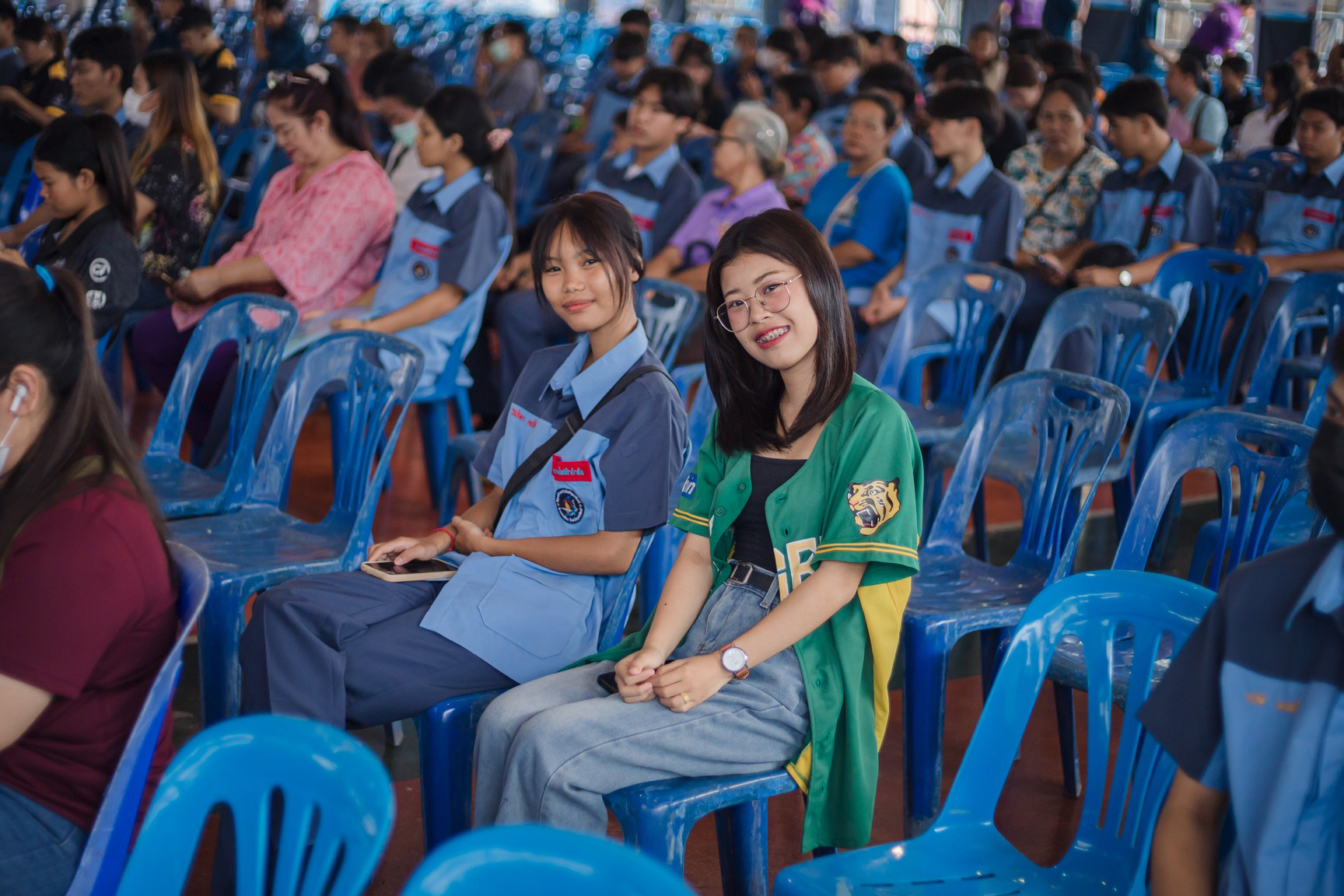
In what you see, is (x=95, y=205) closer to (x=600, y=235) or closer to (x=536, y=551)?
(x=600, y=235)

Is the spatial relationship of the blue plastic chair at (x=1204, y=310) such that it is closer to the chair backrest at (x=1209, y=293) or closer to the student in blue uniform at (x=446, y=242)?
the chair backrest at (x=1209, y=293)

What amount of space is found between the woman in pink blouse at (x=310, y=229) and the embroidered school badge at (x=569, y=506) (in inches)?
77.1

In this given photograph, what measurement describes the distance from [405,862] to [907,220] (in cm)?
308

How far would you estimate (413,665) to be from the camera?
190 cm

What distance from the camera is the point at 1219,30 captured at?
33.7 feet

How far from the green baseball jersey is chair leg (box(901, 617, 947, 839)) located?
0.35 meters

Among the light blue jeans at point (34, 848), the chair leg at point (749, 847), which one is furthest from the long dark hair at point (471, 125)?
the light blue jeans at point (34, 848)

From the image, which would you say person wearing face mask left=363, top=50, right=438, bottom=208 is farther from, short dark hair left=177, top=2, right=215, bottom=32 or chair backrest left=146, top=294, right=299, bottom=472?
short dark hair left=177, top=2, right=215, bottom=32

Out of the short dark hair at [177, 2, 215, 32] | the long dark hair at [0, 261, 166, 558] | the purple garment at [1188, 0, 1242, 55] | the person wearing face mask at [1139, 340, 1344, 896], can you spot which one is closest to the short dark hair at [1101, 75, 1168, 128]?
the person wearing face mask at [1139, 340, 1344, 896]

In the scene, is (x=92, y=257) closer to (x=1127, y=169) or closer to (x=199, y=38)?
(x=1127, y=169)

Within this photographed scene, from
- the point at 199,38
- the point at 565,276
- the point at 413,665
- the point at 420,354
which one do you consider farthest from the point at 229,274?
the point at 199,38

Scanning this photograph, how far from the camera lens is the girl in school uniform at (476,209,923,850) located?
1624mm

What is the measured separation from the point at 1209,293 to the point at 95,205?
10.9 feet

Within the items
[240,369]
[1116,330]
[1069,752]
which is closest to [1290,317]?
[1116,330]
